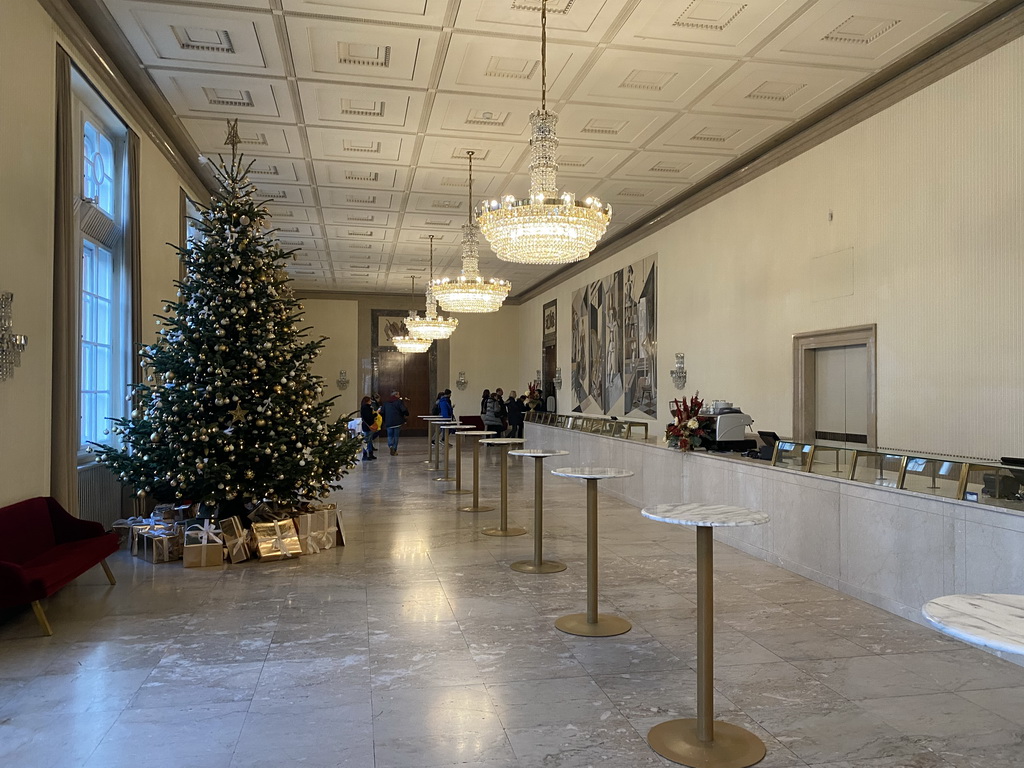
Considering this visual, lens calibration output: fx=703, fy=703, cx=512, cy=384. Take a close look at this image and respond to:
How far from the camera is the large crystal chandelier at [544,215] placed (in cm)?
663

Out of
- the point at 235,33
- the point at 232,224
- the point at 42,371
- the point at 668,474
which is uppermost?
the point at 235,33

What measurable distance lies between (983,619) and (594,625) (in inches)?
123

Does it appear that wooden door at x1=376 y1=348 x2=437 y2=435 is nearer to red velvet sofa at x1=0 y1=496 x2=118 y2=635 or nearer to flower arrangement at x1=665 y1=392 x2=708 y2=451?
flower arrangement at x1=665 y1=392 x2=708 y2=451

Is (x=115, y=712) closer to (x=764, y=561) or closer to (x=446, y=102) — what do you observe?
(x=764, y=561)

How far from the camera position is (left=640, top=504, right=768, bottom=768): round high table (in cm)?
317

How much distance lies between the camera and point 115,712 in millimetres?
3609

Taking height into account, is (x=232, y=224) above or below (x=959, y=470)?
above

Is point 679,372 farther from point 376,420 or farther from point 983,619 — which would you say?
point 983,619

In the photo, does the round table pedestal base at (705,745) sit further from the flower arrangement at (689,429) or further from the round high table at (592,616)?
the flower arrangement at (689,429)

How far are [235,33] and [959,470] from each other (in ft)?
23.9

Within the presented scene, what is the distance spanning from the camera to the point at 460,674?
4.12 m

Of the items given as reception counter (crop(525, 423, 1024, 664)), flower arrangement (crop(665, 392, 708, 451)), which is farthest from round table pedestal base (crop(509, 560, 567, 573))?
flower arrangement (crop(665, 392, 708, 451))

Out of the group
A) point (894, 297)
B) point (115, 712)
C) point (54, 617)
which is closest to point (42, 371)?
point (54, 617)

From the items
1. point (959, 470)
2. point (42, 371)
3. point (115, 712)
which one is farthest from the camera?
point (42, 371)
